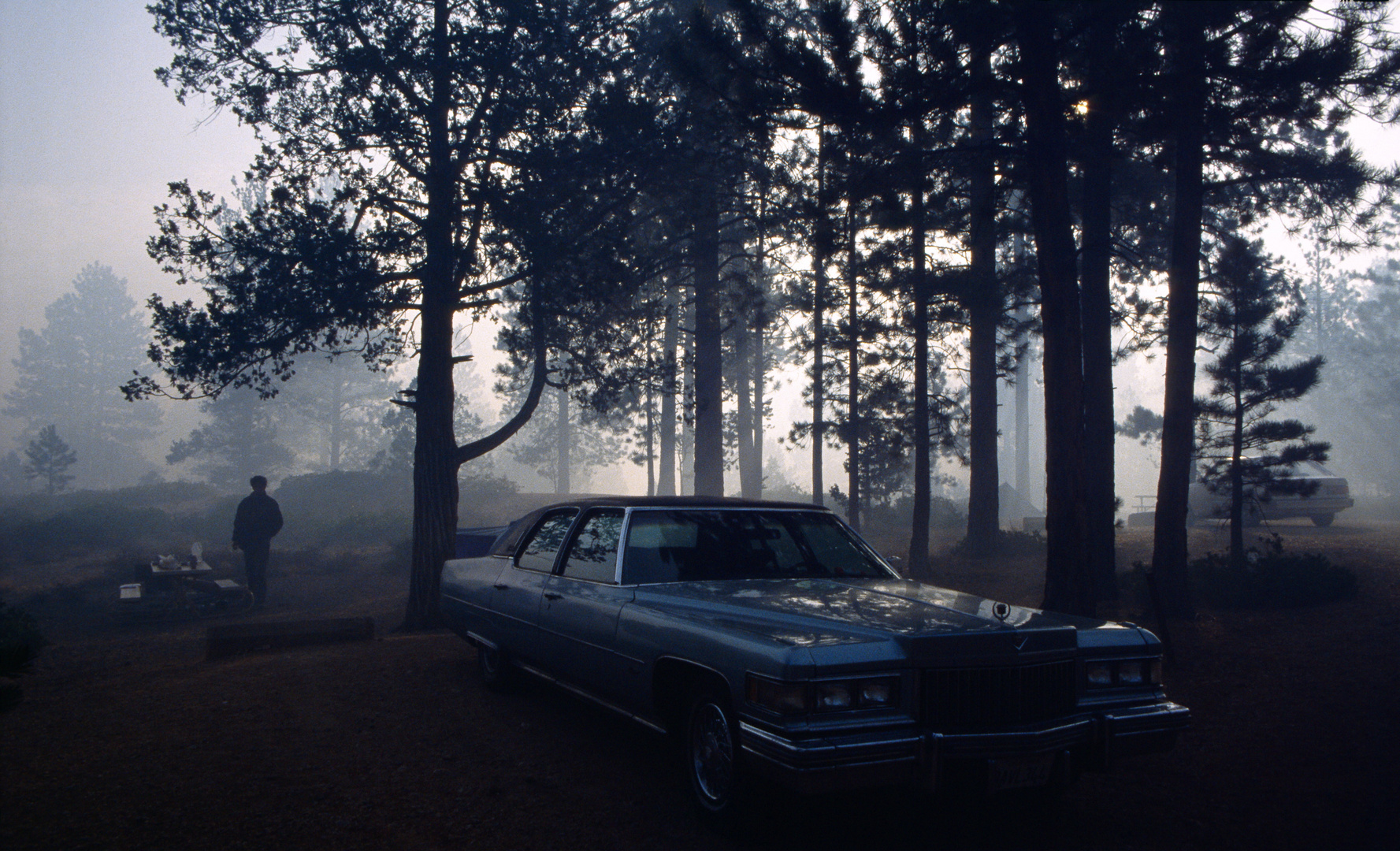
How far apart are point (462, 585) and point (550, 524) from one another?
52.1 inches

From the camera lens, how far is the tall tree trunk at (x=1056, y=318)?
328 inches

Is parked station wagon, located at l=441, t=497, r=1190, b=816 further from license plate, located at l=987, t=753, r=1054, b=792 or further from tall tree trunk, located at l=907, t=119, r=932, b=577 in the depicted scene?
tall tree trunk, located at l=907, t=119, r=932, b=577

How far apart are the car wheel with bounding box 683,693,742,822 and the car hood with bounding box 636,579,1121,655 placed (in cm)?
42

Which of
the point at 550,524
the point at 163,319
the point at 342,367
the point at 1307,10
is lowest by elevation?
the point at 550,524

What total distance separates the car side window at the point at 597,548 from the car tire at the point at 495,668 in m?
1.22

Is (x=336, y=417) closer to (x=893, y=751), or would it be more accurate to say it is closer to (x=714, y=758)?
(x=714, y=758)

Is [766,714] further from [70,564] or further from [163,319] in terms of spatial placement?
[70,564]

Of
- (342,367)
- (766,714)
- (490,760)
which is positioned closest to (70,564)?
(490,760)

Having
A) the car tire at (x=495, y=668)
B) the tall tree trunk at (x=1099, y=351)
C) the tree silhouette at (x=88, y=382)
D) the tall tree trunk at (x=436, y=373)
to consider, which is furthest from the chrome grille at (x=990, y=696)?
the tree silhouette at (x=88, y=382)

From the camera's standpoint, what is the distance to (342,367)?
59812mm

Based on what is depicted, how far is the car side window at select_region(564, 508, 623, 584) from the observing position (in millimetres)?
5363

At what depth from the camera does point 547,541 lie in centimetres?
633

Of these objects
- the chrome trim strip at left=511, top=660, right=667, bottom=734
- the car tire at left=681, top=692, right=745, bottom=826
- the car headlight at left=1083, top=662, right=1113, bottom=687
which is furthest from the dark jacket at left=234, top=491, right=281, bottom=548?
the car headlight at left=1083, top=662, right=1113, bottom=687

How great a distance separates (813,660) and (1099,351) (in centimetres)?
1056
